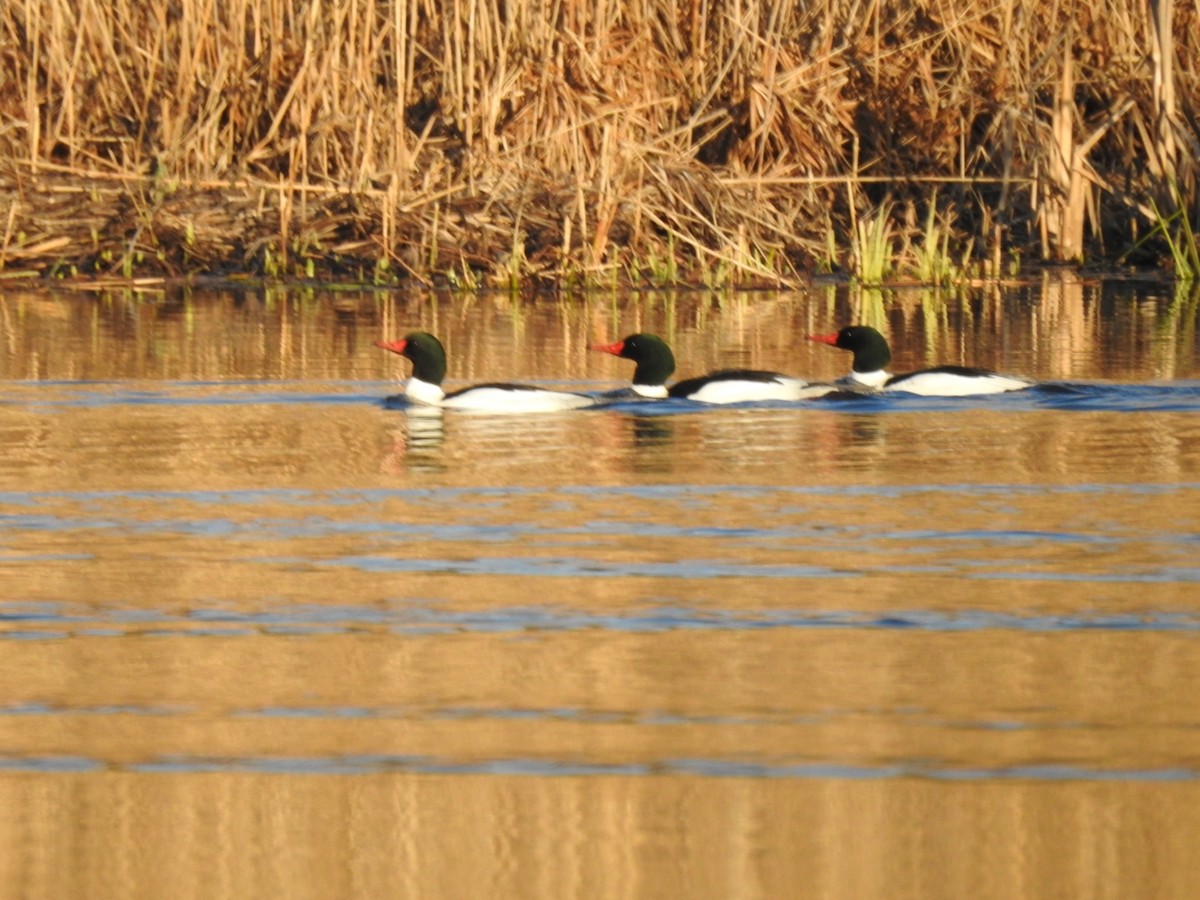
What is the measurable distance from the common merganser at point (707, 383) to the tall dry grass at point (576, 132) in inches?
226

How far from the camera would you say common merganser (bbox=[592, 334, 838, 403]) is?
10.4 meters

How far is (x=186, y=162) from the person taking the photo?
58.7ft

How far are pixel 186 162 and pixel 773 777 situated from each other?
14416 millimetres

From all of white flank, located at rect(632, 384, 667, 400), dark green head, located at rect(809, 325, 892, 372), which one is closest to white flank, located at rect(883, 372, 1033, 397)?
dark green head, located at rect(809, 325, 892, 372)

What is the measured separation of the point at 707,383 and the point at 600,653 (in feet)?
18.2

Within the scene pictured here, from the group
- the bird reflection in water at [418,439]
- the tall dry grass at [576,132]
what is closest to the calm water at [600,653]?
the bird reflection in water at [418,439]

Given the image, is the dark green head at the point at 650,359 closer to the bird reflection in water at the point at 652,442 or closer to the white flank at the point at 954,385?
the bird reflection in water at the point at 652,442

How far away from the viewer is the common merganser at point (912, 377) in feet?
34.2

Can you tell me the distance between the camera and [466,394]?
10.5 m

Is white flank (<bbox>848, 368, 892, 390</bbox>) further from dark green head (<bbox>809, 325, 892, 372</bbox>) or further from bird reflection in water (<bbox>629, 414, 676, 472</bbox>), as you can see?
bird reflection in water (<bbox>629, 414, 676, 472</bbox>)

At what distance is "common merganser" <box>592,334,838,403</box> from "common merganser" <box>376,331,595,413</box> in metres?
0.32

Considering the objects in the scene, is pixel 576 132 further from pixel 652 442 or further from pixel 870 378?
pixel 652 442

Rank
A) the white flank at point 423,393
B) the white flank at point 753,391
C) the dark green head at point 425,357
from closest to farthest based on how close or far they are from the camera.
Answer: the white flank at point 753,391 → the white flank at point 423,393 → the dark green head at point 425,357

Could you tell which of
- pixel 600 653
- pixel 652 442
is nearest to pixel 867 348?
pixel 652 442
